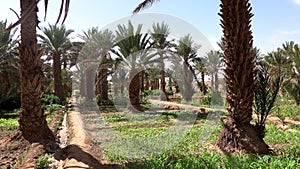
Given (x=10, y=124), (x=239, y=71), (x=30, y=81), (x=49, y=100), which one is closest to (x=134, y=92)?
(x=49, y=100)

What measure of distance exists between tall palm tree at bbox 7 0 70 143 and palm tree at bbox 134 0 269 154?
17.3 feet

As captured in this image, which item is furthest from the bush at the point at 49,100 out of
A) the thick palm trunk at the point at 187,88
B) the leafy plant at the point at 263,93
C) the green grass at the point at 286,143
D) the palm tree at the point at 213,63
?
A: the palm tree at the point at 213,63

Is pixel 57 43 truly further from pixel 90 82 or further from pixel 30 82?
pixel 30 82

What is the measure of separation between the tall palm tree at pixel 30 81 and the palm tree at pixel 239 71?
528cm

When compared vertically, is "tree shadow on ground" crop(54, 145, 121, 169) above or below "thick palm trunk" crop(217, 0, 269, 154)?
below

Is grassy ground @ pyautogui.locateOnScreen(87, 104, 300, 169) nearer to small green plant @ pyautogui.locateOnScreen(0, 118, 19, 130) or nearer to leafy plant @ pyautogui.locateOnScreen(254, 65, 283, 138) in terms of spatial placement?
leafy plant @ pyautogui.locateOnScreen(254, 65, 283, 138)

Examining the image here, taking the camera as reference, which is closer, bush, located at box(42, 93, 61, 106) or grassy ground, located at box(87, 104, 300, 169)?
grassy ground, located at box(87, 104, 300, 169)

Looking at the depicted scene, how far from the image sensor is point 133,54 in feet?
73.5

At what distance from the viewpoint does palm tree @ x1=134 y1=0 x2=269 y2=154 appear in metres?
8.35

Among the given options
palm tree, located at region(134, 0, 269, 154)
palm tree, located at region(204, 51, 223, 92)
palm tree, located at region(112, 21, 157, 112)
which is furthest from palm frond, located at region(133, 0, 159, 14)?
palm tree, located at region(204, 51, 223, 92)

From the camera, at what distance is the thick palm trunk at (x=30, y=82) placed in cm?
922

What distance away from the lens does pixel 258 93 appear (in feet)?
30.0

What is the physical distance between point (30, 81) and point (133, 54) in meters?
13.5

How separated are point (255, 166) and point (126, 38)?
704 inches
